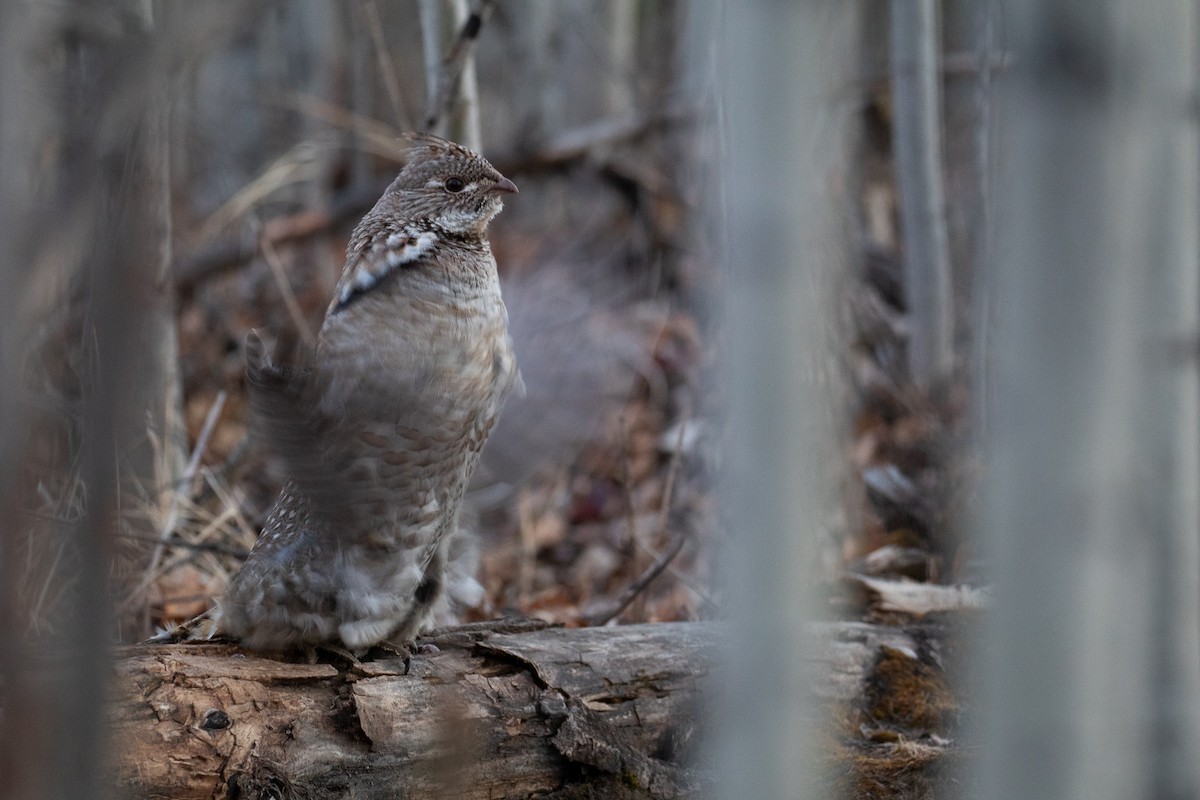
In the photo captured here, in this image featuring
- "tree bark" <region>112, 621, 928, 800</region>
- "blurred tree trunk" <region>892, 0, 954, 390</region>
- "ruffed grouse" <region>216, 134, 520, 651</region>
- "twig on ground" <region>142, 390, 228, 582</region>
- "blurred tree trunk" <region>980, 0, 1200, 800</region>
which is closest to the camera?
"blurred tree trunk" <region>980, 0, 1200, 800</region>

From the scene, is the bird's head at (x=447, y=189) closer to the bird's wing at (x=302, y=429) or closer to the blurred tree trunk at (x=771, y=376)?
the bird's wing at (x=302, y=429)

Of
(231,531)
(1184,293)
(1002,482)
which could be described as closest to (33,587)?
(231,531)

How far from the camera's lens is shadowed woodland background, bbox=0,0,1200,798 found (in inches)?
50.8

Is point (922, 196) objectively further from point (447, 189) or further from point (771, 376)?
point (771, 376)

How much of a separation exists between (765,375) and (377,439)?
60.5 inches

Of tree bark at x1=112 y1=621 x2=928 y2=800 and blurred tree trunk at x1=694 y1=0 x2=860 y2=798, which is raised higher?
blurred tree trunk at x1=694 y1=0 x2=860 y2=798

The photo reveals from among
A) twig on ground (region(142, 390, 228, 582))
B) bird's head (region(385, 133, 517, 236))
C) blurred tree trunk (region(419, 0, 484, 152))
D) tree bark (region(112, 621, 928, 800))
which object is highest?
blurred tree trunk (region(419, 0, 484, 152))

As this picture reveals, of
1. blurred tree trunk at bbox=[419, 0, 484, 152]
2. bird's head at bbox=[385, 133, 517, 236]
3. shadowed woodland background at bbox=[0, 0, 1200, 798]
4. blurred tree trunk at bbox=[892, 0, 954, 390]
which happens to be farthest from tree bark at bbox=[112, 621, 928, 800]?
blurred tree trunk at bbox=[892, 0, 954, 390]

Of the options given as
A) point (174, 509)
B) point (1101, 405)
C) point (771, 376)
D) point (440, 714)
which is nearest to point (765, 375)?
point (771, 376)

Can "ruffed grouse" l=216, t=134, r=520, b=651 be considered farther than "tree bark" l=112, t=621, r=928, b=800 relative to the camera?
Yes

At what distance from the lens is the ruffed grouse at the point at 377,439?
111 inches

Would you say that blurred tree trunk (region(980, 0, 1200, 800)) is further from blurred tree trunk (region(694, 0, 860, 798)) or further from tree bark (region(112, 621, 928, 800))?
Result: tree bark (region(112, 621, 928, 800))

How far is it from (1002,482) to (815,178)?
55cm

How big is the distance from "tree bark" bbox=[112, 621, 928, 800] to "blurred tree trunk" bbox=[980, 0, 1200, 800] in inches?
46.6
